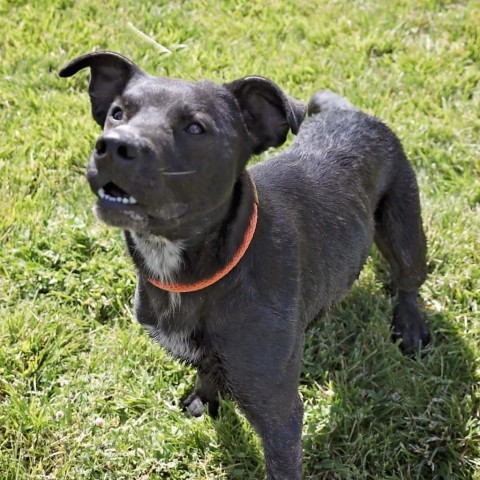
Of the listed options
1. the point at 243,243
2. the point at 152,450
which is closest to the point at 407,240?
the point at 243,243

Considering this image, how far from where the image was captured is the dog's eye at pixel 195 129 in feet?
9.04

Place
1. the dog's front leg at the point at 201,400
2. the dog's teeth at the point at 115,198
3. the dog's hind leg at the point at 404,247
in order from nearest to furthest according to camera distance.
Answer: the dog's teeth at the point at 115,198, the dog's front leg at the point at 201,400, the dog's hind leg at the point at 404,247

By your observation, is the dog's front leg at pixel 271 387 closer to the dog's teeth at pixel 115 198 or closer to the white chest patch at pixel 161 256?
the white chest patch at pixel 161 256

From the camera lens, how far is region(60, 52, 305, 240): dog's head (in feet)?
8.41

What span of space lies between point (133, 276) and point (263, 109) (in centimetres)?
167

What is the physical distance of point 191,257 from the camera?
2984mm

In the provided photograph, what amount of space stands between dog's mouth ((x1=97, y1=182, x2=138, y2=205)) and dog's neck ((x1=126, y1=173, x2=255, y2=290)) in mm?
282

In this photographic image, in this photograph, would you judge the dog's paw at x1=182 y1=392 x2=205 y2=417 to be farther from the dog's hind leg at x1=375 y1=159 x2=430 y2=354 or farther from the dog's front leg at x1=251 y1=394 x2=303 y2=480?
the dog's hind leg at x1=375 y1=159 x2=430 y2=354

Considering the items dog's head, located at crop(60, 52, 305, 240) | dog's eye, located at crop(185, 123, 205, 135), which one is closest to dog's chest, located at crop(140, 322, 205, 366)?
dog's head, located at crop(60, 52, 305, 240)

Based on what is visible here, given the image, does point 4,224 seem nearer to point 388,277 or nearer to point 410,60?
point 388,277

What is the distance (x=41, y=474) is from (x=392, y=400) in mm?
1881

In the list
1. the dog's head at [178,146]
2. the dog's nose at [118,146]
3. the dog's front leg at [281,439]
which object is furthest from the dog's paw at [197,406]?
the dog's nose at [118,146]

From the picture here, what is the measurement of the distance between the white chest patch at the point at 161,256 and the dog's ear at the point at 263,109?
595 millimetres

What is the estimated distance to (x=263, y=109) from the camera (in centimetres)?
311
